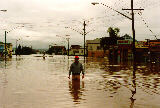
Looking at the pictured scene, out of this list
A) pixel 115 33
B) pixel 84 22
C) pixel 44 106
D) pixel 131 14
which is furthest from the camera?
pixel 115 33

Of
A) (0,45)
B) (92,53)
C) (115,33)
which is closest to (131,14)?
(115,33)

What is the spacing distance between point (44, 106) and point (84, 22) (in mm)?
63984

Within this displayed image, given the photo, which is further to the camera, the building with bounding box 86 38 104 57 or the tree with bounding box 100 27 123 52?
the building with bounding box 86 38 104 57

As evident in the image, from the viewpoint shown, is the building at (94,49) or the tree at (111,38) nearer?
the tree at (111,38)

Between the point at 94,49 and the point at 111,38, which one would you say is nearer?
the point at 111,38

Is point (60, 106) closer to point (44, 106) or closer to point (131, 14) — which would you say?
→ point (44, 106)

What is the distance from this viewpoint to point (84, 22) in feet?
235

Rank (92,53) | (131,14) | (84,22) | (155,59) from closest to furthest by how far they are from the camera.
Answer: (131,14)
(155,59)
(84,22)
(92,53)

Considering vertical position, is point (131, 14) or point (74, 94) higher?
point (131, 14)

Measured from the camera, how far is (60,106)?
28.0 feet

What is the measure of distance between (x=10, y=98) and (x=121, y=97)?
161 inches

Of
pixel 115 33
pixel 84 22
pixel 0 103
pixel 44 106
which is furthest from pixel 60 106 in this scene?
pixel 115 33

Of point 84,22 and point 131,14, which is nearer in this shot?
point 131,14

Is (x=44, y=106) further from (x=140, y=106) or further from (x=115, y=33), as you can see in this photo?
(x=115, y=33)
